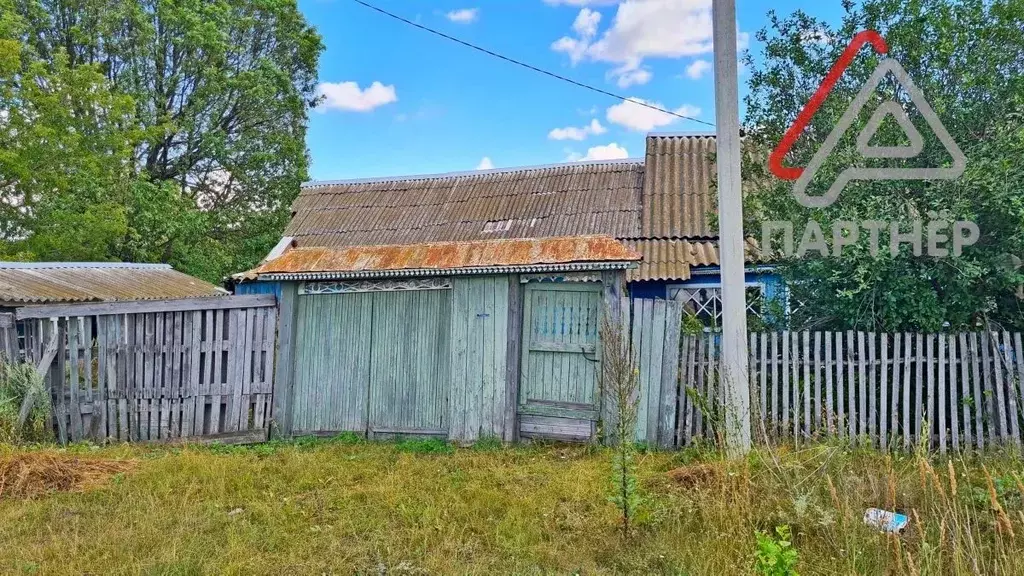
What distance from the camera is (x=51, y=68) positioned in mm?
14695

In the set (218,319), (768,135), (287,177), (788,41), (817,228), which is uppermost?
(287,177)

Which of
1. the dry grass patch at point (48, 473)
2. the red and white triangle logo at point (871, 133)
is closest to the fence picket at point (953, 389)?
the red and white triangle logo at point (871, 133)

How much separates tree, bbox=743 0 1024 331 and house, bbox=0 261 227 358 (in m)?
6.99

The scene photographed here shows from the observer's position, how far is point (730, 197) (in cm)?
454

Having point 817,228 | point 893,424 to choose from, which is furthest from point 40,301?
point 893,424

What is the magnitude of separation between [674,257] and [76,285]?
10.9 meters

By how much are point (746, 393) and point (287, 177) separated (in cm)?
1633

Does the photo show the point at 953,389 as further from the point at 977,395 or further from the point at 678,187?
the point at 678,187

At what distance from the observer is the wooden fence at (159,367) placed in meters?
6.07

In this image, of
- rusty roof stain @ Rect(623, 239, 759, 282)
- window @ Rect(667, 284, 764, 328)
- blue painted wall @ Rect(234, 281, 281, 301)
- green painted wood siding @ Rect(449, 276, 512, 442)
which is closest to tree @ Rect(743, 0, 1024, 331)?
rusty roof stain @ Rect(623, 239, 759, 282)

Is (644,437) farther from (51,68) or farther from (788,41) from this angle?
(51,68)

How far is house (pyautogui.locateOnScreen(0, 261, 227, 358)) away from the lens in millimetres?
8085

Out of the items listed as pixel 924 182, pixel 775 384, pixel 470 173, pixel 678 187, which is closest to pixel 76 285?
pixel 470 173

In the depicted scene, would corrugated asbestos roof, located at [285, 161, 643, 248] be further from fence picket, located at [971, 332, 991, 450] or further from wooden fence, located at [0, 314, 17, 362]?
fence picket, located at [971, 332, 991, 450]
